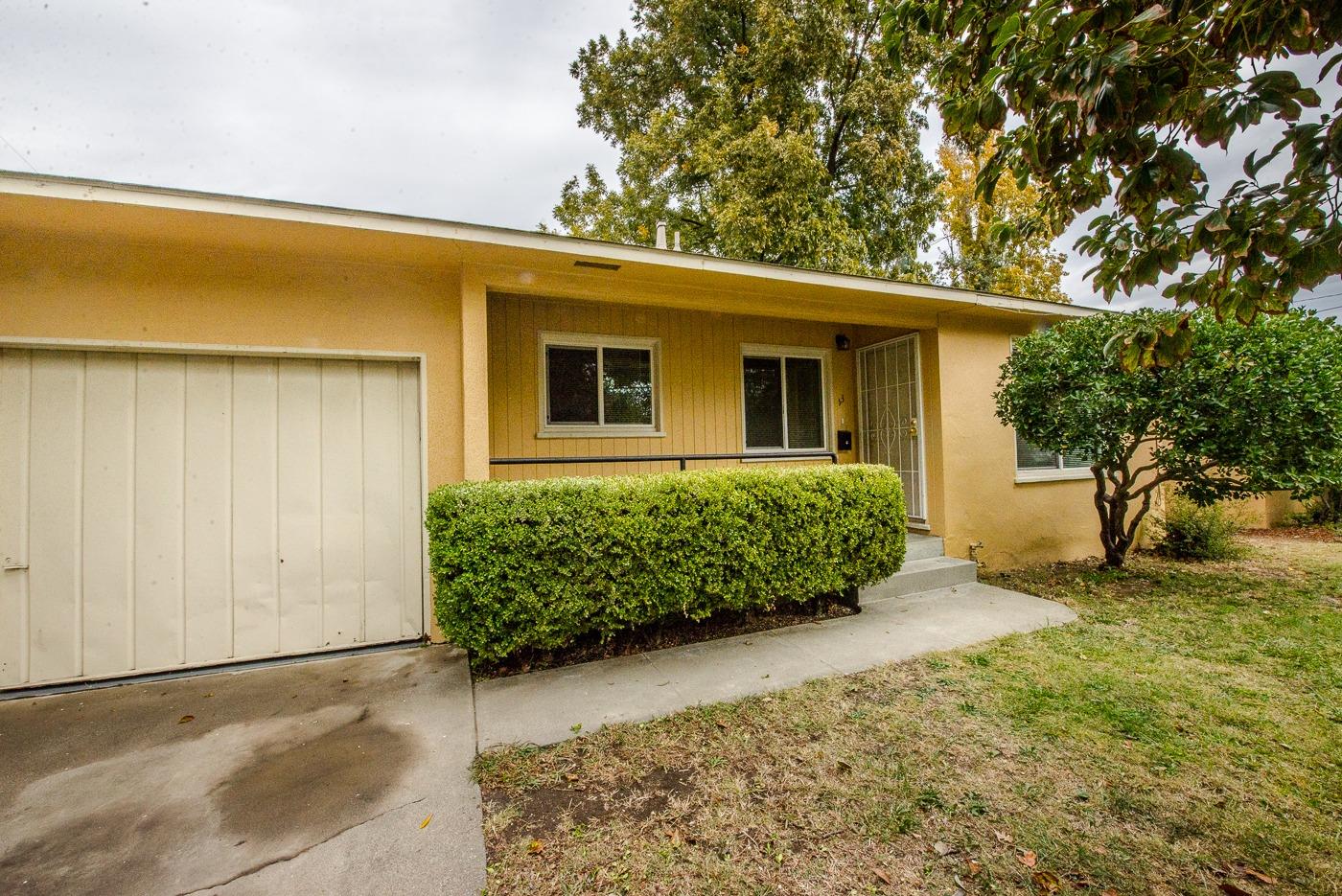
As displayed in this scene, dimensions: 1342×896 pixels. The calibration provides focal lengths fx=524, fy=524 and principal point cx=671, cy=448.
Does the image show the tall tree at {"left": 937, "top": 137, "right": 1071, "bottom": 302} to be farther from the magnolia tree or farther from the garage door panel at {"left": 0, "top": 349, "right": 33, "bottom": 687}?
the garage door panel at {"left": 0, "top": 349, "right": 33, "bottom": 687}

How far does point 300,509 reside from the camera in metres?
4.08

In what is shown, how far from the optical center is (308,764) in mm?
2684

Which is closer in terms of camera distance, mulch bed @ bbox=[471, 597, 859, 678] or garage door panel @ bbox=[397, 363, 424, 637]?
mulch bed @ bbox=[471, 597, 859, 678]

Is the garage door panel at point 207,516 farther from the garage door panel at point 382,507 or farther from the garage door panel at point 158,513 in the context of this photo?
the garage door panel at point 382,507

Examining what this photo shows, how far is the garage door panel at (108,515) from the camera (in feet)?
12.0

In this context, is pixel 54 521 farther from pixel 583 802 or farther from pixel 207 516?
pixel 583 802

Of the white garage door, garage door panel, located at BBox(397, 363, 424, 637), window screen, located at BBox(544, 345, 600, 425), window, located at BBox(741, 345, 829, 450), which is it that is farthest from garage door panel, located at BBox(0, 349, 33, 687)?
window, located at BBox(741, 345, 829, 450)

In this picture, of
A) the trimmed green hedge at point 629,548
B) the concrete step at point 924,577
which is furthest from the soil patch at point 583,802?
the concrete step at point 924,577

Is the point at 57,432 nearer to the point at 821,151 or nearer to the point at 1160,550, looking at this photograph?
the point at 1160,550

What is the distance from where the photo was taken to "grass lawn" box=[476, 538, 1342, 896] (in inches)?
74.8

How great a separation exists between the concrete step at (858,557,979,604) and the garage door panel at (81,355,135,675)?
5910 millimetres

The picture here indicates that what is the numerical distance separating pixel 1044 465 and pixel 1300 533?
642cm

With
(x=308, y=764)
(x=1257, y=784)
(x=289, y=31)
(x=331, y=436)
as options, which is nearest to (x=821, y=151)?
(x=289, y=31)

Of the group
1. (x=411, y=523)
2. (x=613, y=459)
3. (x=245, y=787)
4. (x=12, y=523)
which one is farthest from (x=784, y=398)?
(x=12, y=523)
